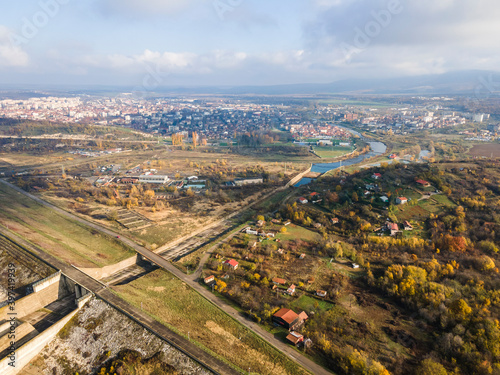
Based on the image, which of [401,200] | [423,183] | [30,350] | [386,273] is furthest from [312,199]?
[30,350]

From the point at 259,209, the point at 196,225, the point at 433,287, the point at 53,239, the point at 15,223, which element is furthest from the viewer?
the point at 259,209

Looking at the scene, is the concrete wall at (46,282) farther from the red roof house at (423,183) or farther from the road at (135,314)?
the red roof house at (423,183)

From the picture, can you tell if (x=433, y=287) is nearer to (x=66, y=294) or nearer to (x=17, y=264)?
(x=66, y=294)

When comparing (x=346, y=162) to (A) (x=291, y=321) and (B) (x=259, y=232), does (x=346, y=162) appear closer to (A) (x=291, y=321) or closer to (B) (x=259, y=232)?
(B) (x=259, y=232)

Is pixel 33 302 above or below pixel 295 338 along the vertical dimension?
below

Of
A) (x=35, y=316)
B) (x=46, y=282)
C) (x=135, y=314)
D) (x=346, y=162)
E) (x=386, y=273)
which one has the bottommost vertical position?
(x=35, y=316)

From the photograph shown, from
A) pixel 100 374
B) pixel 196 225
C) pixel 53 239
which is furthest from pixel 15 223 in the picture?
pixel 100 374
